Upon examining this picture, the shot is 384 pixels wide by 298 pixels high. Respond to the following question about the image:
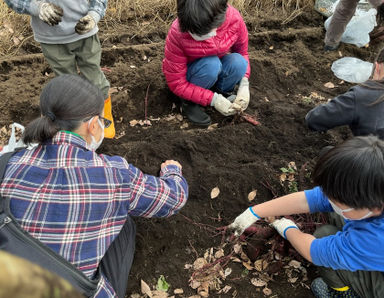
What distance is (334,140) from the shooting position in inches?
131

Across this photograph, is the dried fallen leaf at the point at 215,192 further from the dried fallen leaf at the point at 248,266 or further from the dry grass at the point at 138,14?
the dry grass at the point at 138,14

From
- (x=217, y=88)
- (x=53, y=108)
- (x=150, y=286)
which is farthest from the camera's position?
(x=217, y=88)

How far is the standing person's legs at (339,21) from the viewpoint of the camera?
423 centimetres

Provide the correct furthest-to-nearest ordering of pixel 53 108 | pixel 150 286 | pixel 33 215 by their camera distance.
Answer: pixel 150 286, pixel 53 108, pixel 33 215

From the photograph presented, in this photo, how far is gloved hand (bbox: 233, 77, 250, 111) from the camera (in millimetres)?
3393

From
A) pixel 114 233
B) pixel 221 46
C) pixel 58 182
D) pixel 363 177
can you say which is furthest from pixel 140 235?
pixel 221 46

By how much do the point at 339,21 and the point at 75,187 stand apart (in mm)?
4092

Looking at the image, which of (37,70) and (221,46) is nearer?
(221,46)

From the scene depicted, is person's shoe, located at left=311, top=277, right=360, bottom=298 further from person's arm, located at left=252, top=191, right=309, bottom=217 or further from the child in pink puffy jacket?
the child in pink puffy jacket

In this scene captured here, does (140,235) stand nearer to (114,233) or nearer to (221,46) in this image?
(114,233)

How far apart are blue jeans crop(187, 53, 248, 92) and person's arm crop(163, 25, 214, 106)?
0.07 metres

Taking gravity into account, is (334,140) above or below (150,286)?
above

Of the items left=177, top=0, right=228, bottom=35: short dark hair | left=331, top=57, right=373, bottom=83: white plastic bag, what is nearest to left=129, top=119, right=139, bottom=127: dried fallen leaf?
left=177, top=0, right=228, bottom=35: short dark hair

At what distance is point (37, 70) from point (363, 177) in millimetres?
3603
